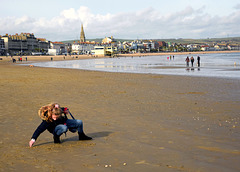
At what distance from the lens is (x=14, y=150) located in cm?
582

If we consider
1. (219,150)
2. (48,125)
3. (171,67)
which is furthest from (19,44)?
(219,150)

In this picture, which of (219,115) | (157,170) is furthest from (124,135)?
(219,115)

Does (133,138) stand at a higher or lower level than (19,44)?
lower

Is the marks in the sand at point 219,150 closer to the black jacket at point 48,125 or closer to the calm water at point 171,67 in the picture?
the black jacket at point 48,125

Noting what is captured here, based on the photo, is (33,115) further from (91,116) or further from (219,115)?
(219,115)

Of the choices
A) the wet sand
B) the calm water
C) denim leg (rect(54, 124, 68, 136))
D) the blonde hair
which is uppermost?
the blonde hair

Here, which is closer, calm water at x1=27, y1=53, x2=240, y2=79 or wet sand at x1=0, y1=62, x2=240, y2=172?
wet sand at x1=0, y1=62, x2=240, y2=172

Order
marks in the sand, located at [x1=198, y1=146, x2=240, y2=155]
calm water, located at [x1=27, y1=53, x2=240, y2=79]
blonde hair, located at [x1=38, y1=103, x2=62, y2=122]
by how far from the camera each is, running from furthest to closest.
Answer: calm water, located at [x1=27, y1=53, x2=240, y2=79], blonde hair, located at [x1=38, y1=103, x2=62, y2=122], marks in the sand, located at [x1=198, y1=146, x2=240, y2=155]

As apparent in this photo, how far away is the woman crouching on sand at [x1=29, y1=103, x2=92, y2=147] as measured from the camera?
5945mm

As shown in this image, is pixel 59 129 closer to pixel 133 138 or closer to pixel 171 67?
pixel 133 138

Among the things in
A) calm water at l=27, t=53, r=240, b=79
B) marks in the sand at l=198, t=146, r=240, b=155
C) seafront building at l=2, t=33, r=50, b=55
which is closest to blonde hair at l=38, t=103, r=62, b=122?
marks in the sand at l=198, t=146, r=240, b=155

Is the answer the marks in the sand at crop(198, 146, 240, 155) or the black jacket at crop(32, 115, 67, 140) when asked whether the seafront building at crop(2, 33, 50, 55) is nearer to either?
the black jacket at crop(32, 115, 67, 140)

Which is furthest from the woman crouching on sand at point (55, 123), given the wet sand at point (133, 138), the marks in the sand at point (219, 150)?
the marks in the sand at point (219, 150)

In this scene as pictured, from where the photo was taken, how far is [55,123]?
6223 mm
